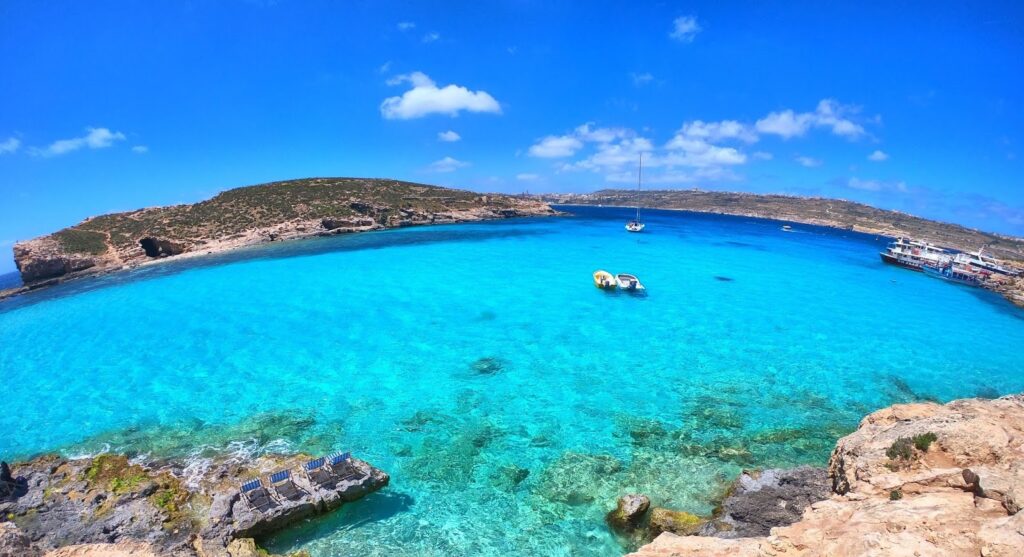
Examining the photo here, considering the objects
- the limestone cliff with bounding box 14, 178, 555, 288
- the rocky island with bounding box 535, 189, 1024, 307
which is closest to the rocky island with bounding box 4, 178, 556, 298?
the limestone cliff with bounding box 14, 178, 555, 288

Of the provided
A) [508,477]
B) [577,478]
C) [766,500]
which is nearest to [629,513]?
[577,478]

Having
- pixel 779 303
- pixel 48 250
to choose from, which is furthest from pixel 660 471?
pixel 48 250

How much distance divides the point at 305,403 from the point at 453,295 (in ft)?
57.4

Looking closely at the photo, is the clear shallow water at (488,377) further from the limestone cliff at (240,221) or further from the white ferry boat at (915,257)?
the white ferry boat at (915,257)

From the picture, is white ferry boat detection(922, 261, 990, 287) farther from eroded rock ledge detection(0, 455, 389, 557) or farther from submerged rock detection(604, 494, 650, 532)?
eroded rock ledge detection(0, 455, 389, 557)

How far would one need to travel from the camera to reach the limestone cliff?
5094 cm

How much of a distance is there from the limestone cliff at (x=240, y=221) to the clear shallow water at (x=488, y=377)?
1177 centimetres

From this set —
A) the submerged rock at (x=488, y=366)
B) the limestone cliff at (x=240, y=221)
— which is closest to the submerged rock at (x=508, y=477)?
the submerged rock at (x=488, y=366)

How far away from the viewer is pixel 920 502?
24.9 feet

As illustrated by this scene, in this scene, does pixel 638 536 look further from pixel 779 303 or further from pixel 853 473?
pixel 779 303

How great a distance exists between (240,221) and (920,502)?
246 ft

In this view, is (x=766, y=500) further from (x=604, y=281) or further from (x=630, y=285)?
(x=604, y=281)

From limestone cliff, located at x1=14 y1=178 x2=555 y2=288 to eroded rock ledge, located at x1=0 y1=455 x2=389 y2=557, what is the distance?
50324mm

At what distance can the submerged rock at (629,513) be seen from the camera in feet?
39.1
